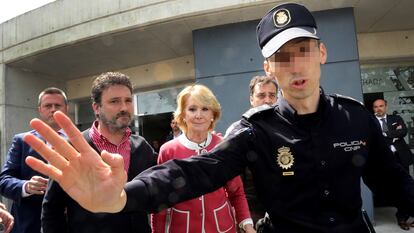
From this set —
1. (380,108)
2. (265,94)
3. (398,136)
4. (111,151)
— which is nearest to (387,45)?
(380,108)

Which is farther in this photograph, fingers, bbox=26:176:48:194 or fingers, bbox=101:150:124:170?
fingers, bbox=26:176:48:194

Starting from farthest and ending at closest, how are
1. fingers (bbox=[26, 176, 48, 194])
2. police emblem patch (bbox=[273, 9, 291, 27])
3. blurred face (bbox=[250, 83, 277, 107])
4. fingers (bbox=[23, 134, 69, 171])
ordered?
1. blurred face (bbox=[250, 83, 277, 107])
2. fingers (bbox=[26, 176, 48, 194])
3. police emblem patch (bbox=[273, 9, 291, 27])
4. fingers (bbox=[23, 134, 69, 171])

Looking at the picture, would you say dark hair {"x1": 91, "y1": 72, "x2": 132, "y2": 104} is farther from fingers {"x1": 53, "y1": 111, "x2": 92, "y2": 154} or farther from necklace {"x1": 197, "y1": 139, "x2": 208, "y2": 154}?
fingers {"x1": 53, "y1": 111, "x2": 92, "y2": 154}

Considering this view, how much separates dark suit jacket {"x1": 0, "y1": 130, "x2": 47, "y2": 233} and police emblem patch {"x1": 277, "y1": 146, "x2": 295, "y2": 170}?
2.37 m

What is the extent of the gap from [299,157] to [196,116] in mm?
1415

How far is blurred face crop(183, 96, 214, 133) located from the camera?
9.23 feet

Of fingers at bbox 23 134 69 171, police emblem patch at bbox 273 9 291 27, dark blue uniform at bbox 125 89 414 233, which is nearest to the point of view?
fingers at bbox 23 134 69 171

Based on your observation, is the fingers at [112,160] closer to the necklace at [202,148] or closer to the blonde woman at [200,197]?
the blonde woman at [200,197]

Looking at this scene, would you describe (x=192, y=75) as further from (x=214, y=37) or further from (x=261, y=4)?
(x=261, y=4)

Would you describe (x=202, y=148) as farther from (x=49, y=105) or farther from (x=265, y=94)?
(x=49, y=105)

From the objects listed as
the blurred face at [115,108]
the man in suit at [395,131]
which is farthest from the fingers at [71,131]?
the man in suit at [395,131]

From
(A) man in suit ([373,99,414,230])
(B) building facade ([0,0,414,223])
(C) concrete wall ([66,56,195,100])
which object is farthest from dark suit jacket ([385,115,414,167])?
(C) concrete wall ([66,56,195,100])

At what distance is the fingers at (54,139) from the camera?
1.11 meters

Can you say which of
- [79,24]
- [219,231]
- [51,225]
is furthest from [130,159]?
[79,24]
